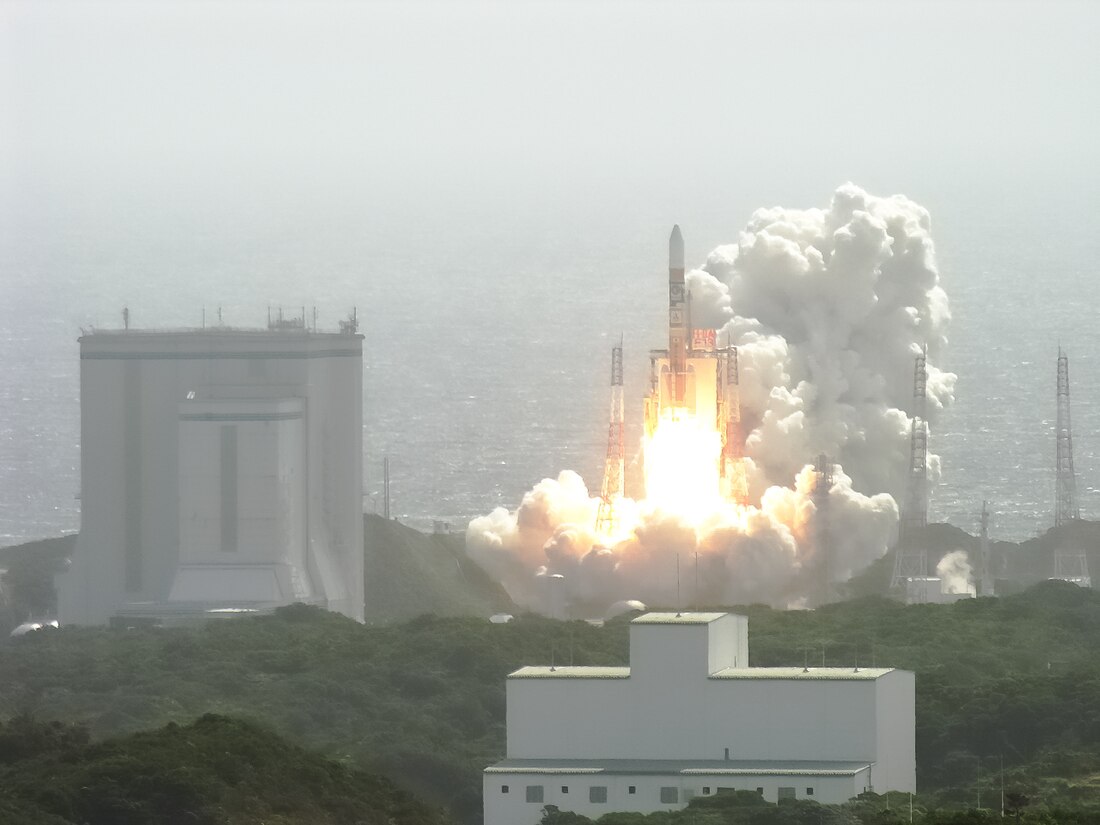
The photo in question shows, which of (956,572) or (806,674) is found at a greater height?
(806,674)

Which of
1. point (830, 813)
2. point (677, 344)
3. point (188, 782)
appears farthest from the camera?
point (677, 344)

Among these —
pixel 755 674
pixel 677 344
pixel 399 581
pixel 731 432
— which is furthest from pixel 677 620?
pixel 399 581

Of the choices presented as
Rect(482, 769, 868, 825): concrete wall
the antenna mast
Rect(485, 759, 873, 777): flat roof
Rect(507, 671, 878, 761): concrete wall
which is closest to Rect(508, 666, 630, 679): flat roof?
Rect(507, 671, 878, 761): concrete wall

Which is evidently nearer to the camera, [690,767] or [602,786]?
[602,786]

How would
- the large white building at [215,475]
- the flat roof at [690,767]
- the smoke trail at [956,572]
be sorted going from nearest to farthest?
the flat roof at [690,767]
the large white building at [215,475]
the smoke trail at [956,572]

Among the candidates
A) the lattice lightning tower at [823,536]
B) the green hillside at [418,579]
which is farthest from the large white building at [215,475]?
the lattice lightning tower at [823,536]

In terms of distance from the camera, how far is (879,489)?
110125 millimetres

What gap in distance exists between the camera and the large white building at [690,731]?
221ft

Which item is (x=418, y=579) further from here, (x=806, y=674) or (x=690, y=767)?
(x=690, y=767)

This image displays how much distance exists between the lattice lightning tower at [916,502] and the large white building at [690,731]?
34.2m

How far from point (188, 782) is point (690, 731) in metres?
11.5

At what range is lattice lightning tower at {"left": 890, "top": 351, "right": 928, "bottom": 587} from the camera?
347ft

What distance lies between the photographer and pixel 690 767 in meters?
68.5

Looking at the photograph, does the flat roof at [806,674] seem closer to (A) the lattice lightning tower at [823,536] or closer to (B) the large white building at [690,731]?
(B) the large white building at [690,731]
